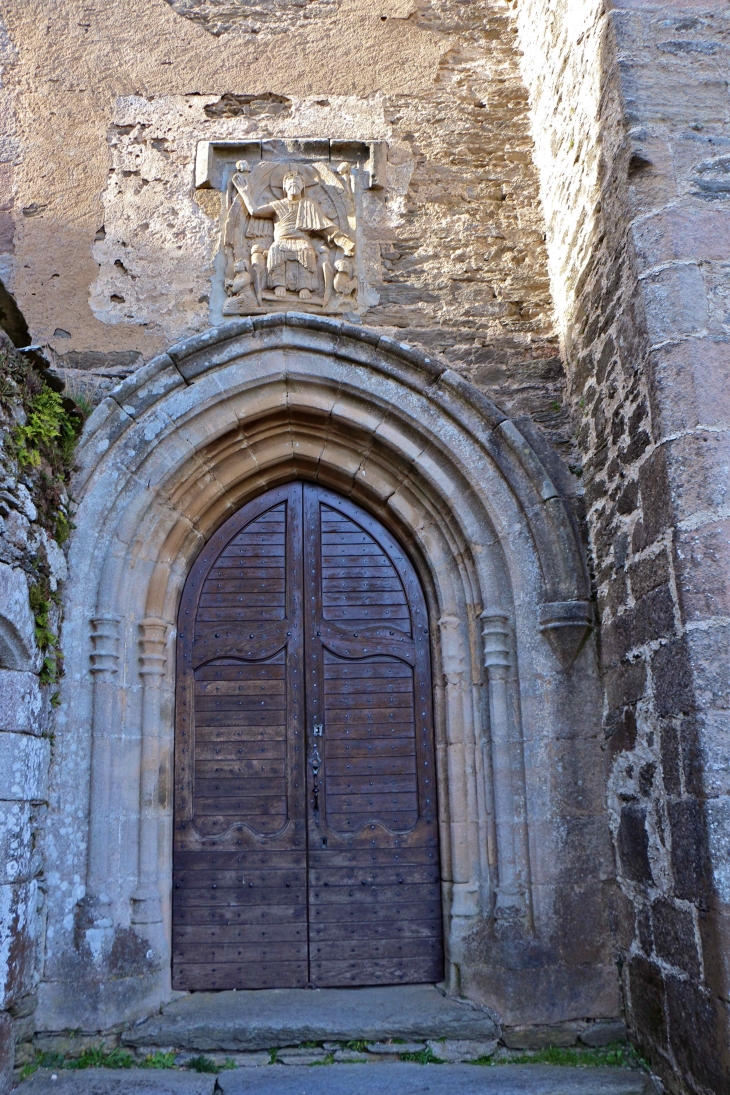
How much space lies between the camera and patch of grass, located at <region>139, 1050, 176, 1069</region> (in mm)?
3617

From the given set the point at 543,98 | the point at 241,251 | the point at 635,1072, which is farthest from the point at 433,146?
the point at 635,1072

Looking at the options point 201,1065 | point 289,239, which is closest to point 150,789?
point 201,1065

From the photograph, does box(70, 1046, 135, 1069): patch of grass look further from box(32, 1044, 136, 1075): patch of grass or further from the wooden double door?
the wooden double door

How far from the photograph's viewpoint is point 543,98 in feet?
16.0

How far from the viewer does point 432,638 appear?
15.0 ft

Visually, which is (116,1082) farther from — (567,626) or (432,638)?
(567,626)

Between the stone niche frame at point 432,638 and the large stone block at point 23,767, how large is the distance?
0.11 meters

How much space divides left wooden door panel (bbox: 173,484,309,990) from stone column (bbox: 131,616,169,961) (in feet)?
0.62

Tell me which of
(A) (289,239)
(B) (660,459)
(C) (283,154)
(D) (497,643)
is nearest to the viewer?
(B) (660,459)

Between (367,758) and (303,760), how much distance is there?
311 mm

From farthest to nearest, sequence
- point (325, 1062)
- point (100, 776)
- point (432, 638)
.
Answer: point (432, 638) < point (100, 776) < point (325, 1062)

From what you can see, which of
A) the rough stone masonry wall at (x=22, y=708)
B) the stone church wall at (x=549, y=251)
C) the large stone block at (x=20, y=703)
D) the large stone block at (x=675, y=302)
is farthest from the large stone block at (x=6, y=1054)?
the large stone block at (x=675, y=302)

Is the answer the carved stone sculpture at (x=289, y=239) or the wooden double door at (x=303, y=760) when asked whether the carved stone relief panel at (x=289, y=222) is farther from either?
the wooden double door at (x=303, y=760)

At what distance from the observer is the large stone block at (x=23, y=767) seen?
3562mm
